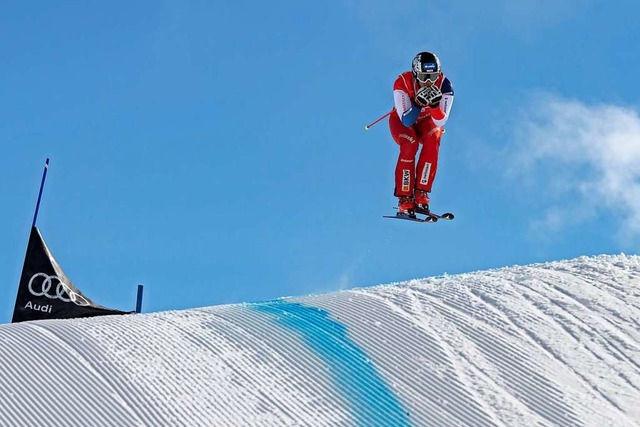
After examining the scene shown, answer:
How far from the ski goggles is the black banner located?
149 inches

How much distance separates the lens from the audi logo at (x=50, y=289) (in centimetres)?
965

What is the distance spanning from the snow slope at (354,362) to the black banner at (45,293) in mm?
3613

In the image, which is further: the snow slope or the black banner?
the black banner

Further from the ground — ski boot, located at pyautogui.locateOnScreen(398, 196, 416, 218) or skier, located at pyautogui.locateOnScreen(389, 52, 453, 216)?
skier, located at pyautogui.locateOnScreen(389, 52, 453, 216)

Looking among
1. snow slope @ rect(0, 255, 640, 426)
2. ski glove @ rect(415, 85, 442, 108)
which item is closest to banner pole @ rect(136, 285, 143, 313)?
ski glove @ rect(415, 85, 442, 108)

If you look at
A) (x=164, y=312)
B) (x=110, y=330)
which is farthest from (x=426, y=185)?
(x=110, y=330)

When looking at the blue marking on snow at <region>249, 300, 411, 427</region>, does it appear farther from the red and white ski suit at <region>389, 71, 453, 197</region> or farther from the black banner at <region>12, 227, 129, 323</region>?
the black banner at <region>12, 227, 129, 323</region>

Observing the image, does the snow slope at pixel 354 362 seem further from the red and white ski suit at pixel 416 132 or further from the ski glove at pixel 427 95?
the ski glove at pixel 427 95

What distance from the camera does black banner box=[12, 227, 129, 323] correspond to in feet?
31.2

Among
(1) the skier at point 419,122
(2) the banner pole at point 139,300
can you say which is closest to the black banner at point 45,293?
(2) the banner pole at point 139,300

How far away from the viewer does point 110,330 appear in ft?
19.0

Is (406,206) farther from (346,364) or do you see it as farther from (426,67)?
(346,364)

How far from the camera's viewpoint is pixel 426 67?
9.31m

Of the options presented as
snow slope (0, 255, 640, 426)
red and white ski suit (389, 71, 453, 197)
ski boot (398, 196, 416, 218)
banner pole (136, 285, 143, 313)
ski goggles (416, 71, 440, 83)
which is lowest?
snow slope (0, 255, 640, 426)
